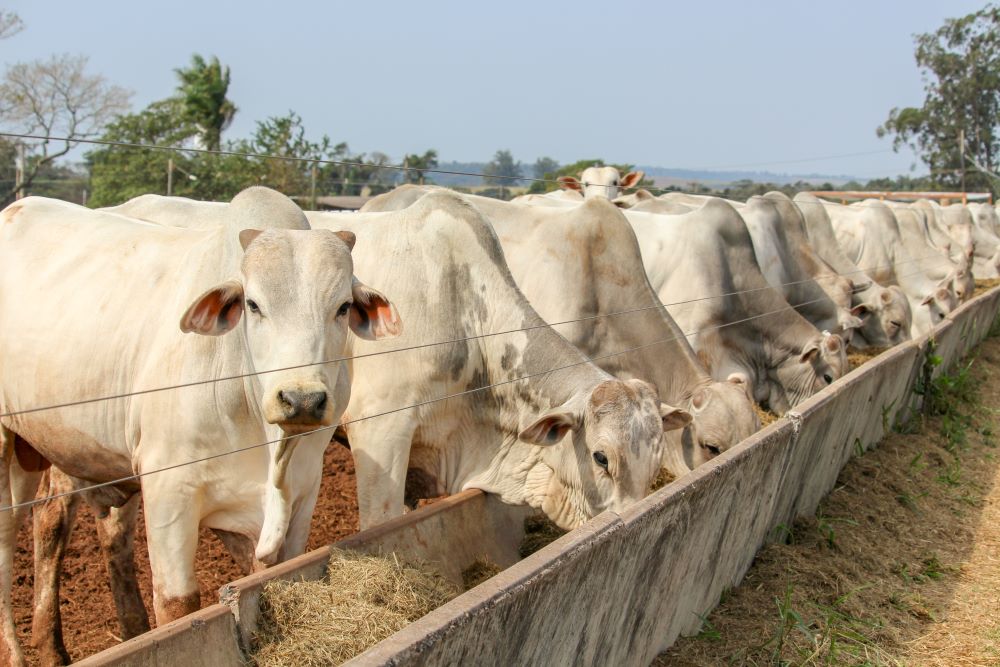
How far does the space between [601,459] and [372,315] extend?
135cm

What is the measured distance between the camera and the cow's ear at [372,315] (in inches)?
151

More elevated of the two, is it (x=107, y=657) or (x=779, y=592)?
(x=107, y=657)

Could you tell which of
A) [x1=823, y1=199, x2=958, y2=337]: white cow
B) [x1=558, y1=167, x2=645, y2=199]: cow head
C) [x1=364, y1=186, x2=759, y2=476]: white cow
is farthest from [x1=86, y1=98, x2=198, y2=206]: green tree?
[x1=364, y1=186, x2=759, y2=476]: white cow

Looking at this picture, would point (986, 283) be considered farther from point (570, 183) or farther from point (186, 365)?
point (186, 365)

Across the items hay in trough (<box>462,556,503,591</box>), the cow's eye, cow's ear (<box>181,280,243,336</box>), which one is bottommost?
hay in trough (<box>462,556,503,591</box>)

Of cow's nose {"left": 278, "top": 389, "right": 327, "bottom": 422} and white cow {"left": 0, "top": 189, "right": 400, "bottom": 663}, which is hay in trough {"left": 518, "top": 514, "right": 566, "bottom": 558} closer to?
white cow {"left": 0, "top": 189, "right": 400, "bottom": 663}

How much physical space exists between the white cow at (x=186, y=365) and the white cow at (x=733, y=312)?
4.50 m

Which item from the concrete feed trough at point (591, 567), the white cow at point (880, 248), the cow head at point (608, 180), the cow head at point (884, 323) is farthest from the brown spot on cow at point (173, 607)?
Answer: the white cow at point (880, 248)

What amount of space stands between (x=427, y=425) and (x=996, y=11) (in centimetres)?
5087

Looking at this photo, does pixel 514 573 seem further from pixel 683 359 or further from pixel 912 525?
pixel 912 525

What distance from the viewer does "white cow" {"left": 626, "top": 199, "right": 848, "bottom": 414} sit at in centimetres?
810

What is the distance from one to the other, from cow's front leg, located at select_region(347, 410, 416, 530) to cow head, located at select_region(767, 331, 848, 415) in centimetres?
429

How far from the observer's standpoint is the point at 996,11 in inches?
1871

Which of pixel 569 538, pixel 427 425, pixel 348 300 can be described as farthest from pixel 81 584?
pixel 569 538
